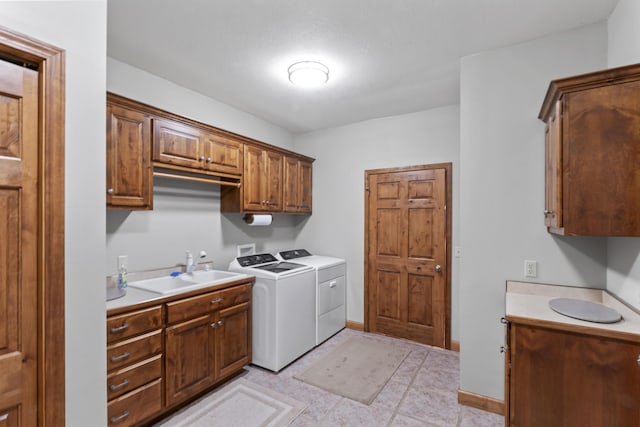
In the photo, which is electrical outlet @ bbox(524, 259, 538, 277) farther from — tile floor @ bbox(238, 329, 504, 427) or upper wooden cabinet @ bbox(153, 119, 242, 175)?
upper wooden cabinet @ bbox(153, 119, 242, 175)

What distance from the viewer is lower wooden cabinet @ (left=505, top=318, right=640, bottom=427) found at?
52.1 inches

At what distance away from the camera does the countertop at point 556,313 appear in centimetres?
137

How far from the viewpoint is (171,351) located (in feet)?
7.13

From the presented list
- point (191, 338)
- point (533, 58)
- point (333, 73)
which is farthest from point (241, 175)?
point (533, 58)

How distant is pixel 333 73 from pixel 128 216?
6.86 feet

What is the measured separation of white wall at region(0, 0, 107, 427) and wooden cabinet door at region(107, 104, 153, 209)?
944mm

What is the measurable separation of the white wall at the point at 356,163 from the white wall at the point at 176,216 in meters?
0.84

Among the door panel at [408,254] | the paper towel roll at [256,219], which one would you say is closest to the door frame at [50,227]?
the paper towel roll at [256,219]

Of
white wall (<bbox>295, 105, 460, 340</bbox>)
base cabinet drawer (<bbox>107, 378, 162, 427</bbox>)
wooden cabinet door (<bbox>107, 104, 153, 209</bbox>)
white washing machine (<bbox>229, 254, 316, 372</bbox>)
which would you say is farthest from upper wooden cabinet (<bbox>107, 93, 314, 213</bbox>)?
base cabinet drawer (<bbox>107, 378, 162, 427</bbox>)

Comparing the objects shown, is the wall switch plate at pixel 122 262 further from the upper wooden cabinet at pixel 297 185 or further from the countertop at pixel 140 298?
the upper wooden cabinet at pixel 297 185

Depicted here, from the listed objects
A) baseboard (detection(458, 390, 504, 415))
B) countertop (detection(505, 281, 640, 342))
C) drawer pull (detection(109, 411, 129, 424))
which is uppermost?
countertop (detection(505, 281, 640, 342))

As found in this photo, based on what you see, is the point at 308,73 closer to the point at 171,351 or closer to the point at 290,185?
the point at 290,185

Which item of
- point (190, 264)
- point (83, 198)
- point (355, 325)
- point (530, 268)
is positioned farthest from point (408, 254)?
point (83, 198)

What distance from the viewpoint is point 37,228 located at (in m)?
1.16
